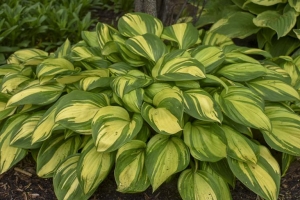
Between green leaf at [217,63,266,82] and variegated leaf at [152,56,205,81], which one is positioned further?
green leaf at [217,63,266,82]

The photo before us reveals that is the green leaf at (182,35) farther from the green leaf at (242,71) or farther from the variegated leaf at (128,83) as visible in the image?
the variegated leaf at (128,83)

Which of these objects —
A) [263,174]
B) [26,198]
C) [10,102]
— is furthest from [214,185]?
[10,102]

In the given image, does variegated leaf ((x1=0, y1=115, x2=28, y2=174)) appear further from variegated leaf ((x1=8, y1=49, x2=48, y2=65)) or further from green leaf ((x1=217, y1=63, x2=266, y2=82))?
green leaf ((x1=217, y1=63, x2=266, y2=82))

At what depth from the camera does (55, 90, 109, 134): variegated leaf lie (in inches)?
87.3

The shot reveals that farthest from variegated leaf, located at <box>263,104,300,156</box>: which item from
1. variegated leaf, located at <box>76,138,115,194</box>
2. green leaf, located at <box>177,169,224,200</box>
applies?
variegated leaf, located at <box>76,138,115,194</box>

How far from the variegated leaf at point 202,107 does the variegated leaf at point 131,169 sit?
0.30 metres

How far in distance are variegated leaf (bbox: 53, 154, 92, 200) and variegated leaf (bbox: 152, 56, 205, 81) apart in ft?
2.10

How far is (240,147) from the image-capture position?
2254 mm

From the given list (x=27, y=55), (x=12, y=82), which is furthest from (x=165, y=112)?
(x=27, y=55)

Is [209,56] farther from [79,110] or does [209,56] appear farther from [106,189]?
[106,189]

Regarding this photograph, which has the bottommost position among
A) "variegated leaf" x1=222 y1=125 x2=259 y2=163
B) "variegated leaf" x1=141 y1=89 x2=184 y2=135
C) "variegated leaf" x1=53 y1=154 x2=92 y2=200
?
"variegated leaf" x1=53 y1=154 x2=92 y2=200

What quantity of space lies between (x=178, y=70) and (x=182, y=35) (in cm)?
51

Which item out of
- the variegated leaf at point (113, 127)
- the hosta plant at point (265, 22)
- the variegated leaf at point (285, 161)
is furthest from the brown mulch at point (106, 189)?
the hosta plant at point (265, 22)

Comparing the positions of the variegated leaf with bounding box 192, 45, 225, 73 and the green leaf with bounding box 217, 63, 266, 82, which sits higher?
the variegated leaf with bounding box 192, 45, 225, 73
